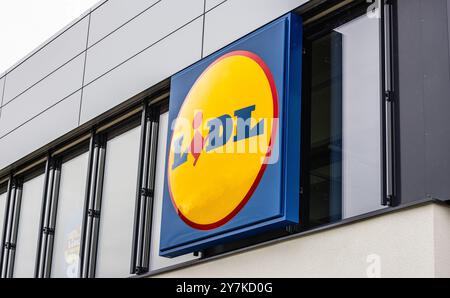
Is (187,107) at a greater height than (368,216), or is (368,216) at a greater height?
(187,107)

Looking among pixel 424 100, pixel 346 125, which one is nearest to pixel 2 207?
pixel 346 125

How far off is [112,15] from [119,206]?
133 inches

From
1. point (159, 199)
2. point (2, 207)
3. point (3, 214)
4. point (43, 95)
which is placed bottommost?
point (159, 199)

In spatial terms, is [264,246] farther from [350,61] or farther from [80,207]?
[80,207]

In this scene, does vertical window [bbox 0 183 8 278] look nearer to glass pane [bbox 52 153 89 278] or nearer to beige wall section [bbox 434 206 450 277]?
glass pane [bbox 52 153 89 278]

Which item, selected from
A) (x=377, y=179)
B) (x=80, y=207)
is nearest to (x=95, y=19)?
(x=80, y=207)

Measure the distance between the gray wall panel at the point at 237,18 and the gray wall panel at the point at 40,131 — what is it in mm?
3466

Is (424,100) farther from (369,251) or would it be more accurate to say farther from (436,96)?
(369,251)

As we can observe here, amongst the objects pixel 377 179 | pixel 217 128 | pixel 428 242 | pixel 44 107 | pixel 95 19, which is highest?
pixel 95 19

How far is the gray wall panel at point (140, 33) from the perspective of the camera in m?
13.1

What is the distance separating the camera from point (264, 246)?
9.91m

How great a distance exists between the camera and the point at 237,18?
11.9 meters
